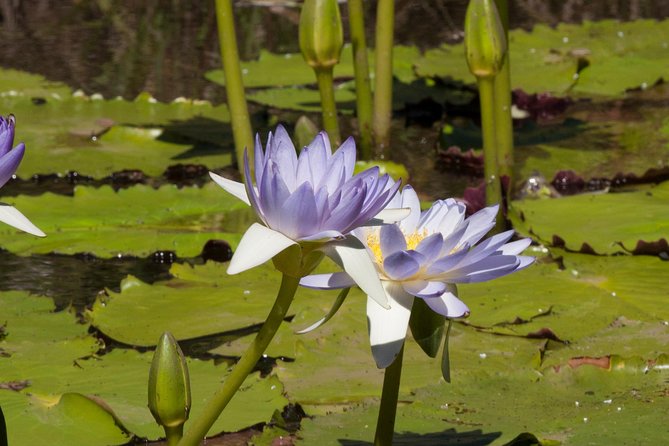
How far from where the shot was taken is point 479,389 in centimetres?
135

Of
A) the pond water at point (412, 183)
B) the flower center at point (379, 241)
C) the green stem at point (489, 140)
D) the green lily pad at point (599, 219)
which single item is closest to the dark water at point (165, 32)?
the pond water at point (412, 183)

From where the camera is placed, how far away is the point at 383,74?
2480 millimetres

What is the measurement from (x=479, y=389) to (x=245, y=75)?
2.44 metres

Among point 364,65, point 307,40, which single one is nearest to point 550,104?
point 364,65

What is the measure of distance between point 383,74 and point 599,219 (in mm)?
656

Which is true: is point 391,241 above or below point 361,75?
above

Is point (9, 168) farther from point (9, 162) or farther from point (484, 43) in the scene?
point (484, 43)

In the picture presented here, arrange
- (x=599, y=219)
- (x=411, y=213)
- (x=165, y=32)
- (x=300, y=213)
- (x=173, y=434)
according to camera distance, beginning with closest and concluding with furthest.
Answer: (x=300, y=213), (x=173, y=434), (x=411, y=213), (x=599, y=219), (x=165, y=32)

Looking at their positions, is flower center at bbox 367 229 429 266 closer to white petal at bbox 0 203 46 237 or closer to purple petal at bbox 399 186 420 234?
purple petal at bbox 399 186 420 234

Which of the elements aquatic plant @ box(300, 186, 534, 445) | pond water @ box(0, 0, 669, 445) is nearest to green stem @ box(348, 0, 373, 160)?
pond water @ box(0, 0, 669, 445)

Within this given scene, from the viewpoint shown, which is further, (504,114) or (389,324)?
(504,114)

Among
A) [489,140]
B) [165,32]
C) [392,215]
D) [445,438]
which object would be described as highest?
[392,215]

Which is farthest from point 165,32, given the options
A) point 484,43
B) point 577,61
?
point 484,43

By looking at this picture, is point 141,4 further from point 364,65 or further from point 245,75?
point 364,65
